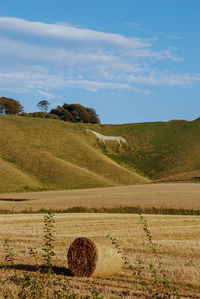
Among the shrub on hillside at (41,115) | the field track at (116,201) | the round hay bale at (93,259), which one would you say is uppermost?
the shrub on hillside at (41,115)

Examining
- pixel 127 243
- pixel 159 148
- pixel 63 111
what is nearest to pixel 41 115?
pixel 63 111

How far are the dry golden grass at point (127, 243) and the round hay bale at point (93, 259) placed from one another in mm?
233

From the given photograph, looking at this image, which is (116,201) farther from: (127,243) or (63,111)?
(63,111)

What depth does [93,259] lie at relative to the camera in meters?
11.4

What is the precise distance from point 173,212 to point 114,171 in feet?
223

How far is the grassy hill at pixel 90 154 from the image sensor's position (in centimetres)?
8544

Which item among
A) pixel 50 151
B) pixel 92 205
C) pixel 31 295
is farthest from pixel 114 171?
pixel 31 295

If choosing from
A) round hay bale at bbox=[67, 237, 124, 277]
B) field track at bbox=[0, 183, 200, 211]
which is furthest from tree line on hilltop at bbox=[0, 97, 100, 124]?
round hay bale at bbox=[67, 237, 124, 277]

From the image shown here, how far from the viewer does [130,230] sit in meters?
20.7

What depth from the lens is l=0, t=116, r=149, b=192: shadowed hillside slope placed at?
274ft

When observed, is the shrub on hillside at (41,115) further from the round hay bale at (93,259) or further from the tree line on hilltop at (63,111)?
the round hay bale at (93,259)

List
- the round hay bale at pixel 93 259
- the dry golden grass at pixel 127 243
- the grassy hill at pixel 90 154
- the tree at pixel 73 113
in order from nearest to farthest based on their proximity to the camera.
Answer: the dry golden grass at pixel 127 243
the round hay bale at pixel 93 259
the grassy hill at pixel 90 154
the tree at pixel 73 113

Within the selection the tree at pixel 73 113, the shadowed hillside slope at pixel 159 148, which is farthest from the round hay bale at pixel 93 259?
the tree at pixel 73 113

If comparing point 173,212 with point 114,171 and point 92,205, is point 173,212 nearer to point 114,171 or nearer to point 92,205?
point 92,205
